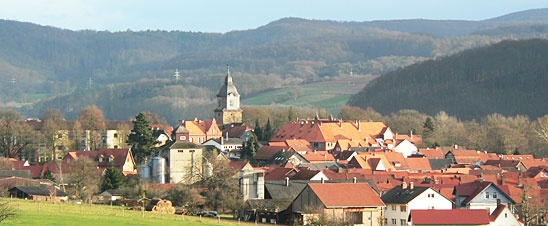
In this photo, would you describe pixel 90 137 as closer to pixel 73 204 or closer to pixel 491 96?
pixel 73 204

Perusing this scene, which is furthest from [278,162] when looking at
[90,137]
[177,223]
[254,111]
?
[254,111]

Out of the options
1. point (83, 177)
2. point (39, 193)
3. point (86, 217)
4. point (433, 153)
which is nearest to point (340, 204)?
point (86, 217)

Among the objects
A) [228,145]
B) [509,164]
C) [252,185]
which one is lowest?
[252,185]

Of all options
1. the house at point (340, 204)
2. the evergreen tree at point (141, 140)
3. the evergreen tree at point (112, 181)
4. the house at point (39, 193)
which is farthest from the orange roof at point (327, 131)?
the house at point (340, 204)

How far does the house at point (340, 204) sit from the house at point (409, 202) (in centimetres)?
167

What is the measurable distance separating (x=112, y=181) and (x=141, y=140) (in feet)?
56.9

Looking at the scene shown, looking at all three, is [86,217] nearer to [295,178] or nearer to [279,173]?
[295,178]

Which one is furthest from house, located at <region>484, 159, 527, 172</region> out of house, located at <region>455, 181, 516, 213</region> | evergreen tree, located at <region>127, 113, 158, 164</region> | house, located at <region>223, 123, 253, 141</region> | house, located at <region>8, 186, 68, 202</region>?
house, located at <region>8, 186, 68, 202</region>

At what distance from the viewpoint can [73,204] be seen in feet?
191

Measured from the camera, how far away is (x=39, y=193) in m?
64.0

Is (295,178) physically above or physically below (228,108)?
below

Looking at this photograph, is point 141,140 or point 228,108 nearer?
point 141,140

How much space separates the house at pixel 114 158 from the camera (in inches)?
3282

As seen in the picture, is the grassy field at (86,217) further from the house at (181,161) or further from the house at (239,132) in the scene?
the house at (239,132)
